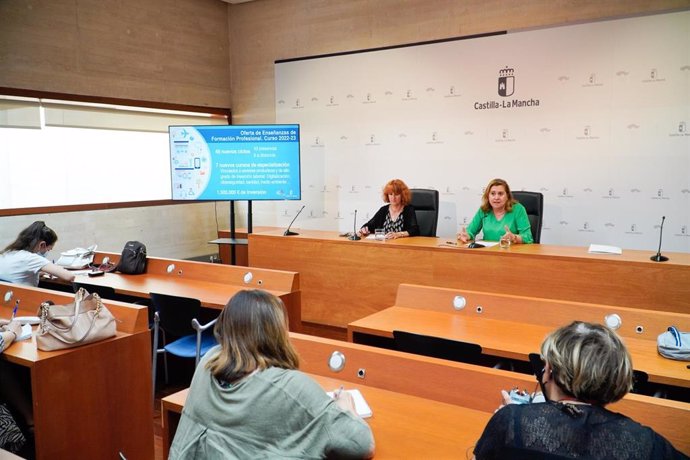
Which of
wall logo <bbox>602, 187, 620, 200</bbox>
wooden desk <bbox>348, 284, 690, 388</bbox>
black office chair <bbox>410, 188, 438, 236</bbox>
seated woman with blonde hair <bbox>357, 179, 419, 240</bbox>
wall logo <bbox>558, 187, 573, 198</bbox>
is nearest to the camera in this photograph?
wooden desk <bbox>348, 284, 690, 388</bbox>

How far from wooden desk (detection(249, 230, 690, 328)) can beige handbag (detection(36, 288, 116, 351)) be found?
2.58m

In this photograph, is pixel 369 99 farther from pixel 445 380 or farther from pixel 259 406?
pixel 259 406

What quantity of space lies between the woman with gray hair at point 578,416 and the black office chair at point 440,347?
104 cm

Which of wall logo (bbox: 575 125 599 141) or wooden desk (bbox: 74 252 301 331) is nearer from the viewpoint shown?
wooden desk (bbox: 74 252 301 331)

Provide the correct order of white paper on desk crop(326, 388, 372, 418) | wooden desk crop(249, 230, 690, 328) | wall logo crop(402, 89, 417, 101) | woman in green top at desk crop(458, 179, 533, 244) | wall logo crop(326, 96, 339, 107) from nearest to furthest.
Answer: white paper on desk crop(326, 388, 372, 418), wooden desk crop(249, 230, 690, 328), woman in green top at desk crop(458, 179, 533, 244), wall logo crop(402, 89, 417, 101), wall logo crop(326, 96, 339, 107)

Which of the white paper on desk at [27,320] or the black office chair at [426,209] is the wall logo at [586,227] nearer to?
the black office chair at [426,209]

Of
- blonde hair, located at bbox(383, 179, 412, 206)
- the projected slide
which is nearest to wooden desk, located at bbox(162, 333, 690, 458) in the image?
blonde hair, located at bbox(383, 179, 412, 206)

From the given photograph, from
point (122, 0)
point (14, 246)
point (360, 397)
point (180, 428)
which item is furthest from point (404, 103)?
point (180, 428)

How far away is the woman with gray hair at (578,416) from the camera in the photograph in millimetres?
1317

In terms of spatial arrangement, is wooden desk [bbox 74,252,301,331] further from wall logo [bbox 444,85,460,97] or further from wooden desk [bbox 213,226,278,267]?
wall logo [bbox 444,85,460,97]

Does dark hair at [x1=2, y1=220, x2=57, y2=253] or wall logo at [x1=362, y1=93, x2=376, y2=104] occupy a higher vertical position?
wall logo at [x1=362, y1=93, x2=376, y2=104]

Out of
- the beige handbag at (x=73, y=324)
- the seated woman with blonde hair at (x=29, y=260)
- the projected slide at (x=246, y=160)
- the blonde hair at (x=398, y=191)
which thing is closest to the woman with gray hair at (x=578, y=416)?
the beige handbag at (x=73, y=324)

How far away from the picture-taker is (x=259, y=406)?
1568mm

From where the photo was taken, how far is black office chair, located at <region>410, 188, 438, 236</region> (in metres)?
5.64
